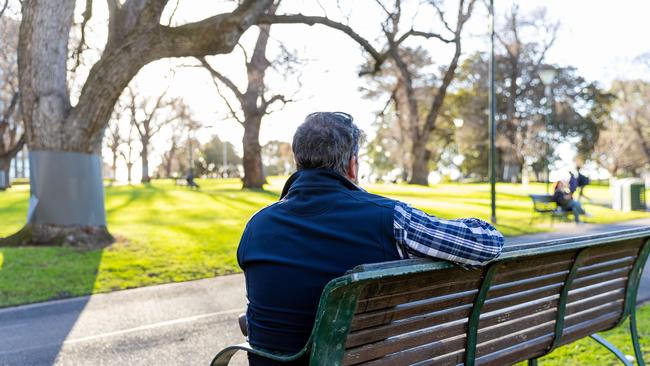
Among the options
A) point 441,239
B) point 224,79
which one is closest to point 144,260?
point 441,239

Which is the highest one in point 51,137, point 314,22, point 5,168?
point 314,22

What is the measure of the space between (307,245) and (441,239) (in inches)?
20.4

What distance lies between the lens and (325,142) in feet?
7.72

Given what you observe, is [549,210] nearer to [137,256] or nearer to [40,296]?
[137,256]

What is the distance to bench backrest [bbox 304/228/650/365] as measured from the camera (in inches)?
80.9

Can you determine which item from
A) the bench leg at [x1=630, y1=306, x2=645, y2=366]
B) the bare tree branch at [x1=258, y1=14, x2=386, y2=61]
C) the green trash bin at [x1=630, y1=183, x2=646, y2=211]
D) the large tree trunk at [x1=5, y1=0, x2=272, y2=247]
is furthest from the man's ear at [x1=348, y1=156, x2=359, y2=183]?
the green trash bin at [x1=630, y1=183, x2=646, y2=211]

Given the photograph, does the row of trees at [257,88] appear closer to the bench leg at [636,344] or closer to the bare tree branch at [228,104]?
the bare tree branch at [228,104]

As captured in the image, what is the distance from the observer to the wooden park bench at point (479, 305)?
205cm

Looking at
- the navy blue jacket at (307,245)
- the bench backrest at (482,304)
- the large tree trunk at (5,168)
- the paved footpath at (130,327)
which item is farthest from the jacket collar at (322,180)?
the large tree trunk at (5,168)

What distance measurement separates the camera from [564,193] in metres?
17.1

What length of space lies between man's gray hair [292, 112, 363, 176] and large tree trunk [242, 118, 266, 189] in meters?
28.8

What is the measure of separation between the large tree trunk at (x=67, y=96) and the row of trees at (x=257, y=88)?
0.02 m

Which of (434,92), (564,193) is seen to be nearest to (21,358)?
(564,193)

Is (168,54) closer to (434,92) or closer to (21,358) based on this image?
(21,358)
